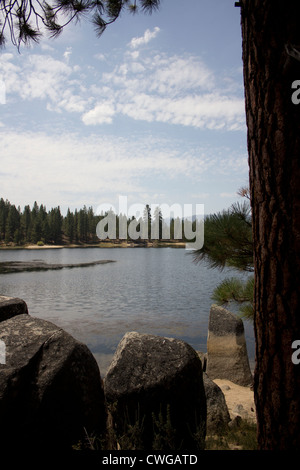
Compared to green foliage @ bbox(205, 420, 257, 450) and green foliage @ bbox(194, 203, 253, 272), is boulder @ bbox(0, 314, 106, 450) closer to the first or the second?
green foliage @ bbox(205, 420, 257, 450)

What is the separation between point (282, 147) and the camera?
2.47 m

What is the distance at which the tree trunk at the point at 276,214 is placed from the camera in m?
2.40

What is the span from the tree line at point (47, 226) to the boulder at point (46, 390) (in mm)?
94169

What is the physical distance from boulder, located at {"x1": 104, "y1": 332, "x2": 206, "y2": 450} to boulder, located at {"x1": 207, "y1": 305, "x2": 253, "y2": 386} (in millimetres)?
5634

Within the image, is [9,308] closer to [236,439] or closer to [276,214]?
[236,439]

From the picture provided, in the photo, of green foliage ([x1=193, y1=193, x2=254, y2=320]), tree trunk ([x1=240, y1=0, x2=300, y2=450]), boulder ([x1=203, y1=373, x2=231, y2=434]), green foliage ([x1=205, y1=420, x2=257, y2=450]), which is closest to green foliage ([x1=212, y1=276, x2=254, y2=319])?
green foliage ([x1=193, y1=193, x2=254, y2=320])

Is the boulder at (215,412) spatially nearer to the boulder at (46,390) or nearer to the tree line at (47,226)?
the boulder at (46,390)

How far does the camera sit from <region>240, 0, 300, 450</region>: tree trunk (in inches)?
94.6

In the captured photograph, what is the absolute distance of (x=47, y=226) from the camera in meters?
109

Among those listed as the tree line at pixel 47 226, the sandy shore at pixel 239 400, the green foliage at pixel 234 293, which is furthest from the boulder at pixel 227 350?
the tree line at pixel 47 226

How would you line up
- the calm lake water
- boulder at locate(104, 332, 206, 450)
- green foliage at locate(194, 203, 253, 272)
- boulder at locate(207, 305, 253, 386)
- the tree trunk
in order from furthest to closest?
the calm lake water, boulder at locate(207, 305, 253, 386), green foliage at locate(194, 203, 253, 272), boulder at locate(104, 332, 206, 450), the tree trunk

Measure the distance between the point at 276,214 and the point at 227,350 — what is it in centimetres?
822
